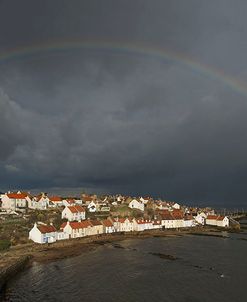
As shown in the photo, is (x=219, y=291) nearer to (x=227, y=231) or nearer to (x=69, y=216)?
(x=69, y=216)

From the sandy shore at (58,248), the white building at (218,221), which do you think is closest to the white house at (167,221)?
the sandy shore at (58,248)

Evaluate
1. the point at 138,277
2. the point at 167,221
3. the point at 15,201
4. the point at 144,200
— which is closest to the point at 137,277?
the point at 138,277

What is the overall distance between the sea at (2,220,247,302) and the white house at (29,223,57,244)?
1110 cm

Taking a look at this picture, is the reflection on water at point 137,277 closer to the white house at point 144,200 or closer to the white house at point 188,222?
the white house at point 188,222

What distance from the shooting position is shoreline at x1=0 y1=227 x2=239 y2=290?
5069 cm

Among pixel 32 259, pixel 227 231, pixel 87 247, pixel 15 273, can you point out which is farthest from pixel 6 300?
pixel 227 231

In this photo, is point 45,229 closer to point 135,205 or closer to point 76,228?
point 76,228

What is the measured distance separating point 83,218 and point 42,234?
98.5ft

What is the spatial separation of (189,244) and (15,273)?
143 feet

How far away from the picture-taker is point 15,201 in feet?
358

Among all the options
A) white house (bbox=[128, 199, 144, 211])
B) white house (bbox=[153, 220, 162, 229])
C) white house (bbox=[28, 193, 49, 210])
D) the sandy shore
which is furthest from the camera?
white house (bbox=[128, 199, 144, 211])

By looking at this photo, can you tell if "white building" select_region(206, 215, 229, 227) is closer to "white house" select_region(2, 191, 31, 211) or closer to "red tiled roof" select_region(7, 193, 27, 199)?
"white house" select_region(2, 191, 31, 211)

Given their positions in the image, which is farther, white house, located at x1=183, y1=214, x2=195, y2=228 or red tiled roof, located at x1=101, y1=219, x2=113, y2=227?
white house, located at x1=183, y1=214, x2=195, y2=228

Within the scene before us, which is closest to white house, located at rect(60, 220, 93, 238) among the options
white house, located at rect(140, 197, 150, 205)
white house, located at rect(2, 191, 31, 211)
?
white house, located at rect(2, 191, 31, 211)
